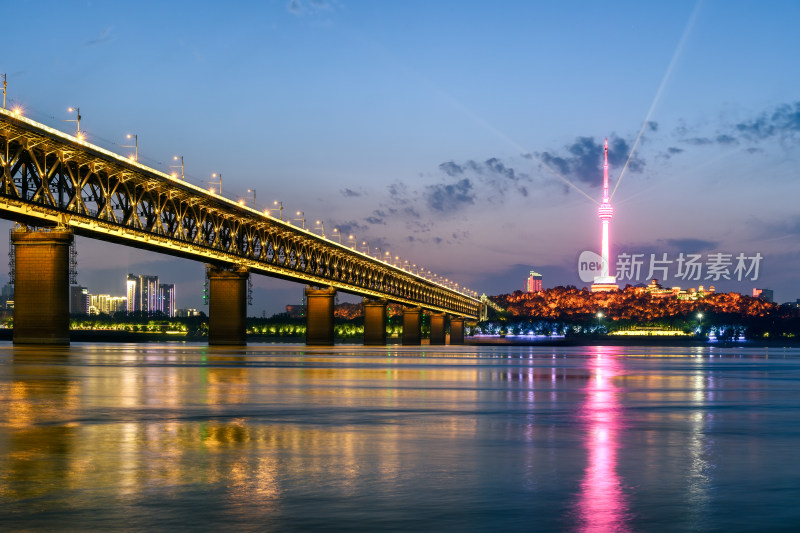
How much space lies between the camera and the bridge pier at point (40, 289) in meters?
74.4

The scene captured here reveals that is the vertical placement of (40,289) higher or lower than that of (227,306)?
higher

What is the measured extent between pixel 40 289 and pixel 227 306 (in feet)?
161

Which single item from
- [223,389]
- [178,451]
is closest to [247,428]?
[178,451]

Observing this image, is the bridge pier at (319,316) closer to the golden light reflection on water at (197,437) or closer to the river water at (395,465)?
the golden light reflection on water at (197,437)

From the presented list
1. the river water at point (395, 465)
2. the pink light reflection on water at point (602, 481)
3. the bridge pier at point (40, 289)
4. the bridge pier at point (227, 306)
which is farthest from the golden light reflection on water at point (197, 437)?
the bridge pier at point (227, 306)

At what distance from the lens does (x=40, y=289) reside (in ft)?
244

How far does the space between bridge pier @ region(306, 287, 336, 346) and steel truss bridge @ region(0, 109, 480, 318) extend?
253 cm

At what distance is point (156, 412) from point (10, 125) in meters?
62.3

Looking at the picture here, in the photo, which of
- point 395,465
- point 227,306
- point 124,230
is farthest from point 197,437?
point 227,306

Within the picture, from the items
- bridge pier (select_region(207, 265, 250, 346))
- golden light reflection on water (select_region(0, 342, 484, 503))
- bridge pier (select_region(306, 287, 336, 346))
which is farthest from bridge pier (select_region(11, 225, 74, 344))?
bridge pier (select_region(306, 287, 336, 346))

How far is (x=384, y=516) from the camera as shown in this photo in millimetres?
7992

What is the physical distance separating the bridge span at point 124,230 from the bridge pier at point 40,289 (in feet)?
0.26

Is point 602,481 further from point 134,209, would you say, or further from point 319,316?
point 319,316

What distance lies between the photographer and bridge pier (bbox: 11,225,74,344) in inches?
2928
